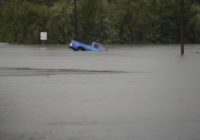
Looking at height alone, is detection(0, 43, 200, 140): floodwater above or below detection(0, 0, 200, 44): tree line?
below

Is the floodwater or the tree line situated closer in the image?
the floodwater

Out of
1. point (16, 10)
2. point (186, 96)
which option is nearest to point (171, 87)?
point (186, 96)

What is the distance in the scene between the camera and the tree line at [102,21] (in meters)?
77.0

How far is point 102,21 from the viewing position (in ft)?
259

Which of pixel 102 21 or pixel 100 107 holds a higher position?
pixel 102 21

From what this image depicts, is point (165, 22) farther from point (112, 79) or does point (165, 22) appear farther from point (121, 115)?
point (121, 115)

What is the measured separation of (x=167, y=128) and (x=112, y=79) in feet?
34.6

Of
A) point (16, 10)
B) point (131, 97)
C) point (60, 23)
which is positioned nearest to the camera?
point (131, 97)

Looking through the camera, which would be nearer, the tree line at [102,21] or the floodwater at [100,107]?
the floodwater at [100,107]

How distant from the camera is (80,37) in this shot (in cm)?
7681

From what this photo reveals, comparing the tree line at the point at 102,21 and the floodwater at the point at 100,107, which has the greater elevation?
the tree line at the point at 102,21

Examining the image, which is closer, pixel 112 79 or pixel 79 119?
pixel 79 119

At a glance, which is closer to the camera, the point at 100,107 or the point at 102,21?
the point at 100,107

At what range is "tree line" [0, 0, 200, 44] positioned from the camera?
77.0 meters
